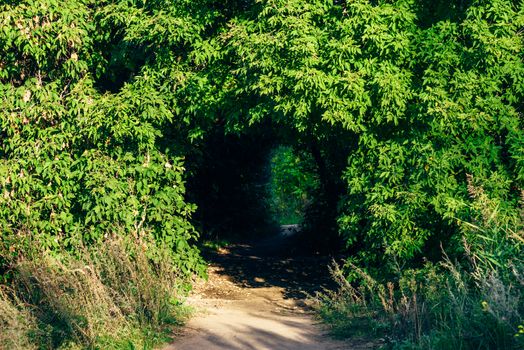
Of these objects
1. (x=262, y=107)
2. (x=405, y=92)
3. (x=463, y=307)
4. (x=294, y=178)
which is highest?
(x=405, y=92)

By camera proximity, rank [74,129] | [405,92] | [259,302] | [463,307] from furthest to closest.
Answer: [259,302] < [74,129] < [405,92] < [463,307]

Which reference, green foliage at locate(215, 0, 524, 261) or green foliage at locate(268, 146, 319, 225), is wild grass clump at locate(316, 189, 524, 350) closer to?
green foliage at locate(215, 0, 524, 261)

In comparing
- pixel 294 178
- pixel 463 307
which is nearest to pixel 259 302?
pixel 463 307

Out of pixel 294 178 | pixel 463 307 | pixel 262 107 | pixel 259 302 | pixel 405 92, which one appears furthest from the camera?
pixel 294 178

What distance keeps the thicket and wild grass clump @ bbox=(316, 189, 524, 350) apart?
0.57m

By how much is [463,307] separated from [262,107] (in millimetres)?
4056

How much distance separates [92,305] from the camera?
7984 millimetres

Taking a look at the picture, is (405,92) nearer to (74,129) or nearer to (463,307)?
(463,307)

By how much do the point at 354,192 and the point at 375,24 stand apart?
235cm

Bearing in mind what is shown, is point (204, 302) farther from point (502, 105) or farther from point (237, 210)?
point (237, 210)

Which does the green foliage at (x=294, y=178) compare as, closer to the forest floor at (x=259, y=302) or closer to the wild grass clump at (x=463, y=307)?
the forest floor at (x=259, y=302)

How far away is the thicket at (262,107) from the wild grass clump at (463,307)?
57cm

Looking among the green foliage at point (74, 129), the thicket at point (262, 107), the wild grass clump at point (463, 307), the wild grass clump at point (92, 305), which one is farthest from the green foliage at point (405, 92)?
the wild grass clump at point (92, 305)

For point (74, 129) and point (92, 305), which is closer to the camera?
point (92, 305)
